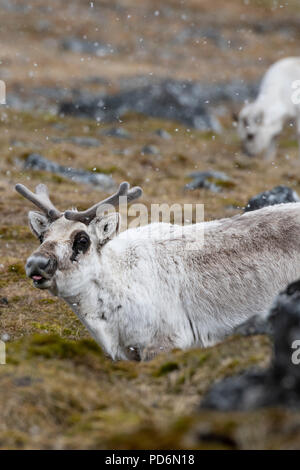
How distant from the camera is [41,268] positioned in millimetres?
7633

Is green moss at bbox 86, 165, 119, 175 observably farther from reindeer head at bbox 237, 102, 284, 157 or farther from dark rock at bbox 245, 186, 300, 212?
dark rock at bbox 245, 186, 300, 212

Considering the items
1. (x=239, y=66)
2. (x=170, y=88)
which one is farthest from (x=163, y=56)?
(x=170, y=88)

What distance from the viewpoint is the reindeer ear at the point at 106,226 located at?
8.30m

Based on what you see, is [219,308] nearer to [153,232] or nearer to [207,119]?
[153,232]

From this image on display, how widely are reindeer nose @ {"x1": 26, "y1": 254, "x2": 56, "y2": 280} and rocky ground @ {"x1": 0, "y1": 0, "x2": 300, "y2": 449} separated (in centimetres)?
76

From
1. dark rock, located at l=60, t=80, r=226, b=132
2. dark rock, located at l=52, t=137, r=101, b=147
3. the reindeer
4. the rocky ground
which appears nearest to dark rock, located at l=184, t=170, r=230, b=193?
the rocky ground

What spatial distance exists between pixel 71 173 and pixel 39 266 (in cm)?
1274

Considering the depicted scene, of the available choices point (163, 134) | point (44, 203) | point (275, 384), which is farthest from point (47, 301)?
point (163, 134)

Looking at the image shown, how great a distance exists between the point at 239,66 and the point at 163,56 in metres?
5.83

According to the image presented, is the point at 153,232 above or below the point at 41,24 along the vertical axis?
below

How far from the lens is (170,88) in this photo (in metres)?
35.4

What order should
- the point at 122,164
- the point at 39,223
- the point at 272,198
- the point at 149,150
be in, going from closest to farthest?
the point at 39,223
the point at 272,198
the point at 122,164
the point at 149,150

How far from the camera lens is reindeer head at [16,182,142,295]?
7.74 metres

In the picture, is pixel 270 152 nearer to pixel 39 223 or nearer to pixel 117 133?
pixel 117 133
